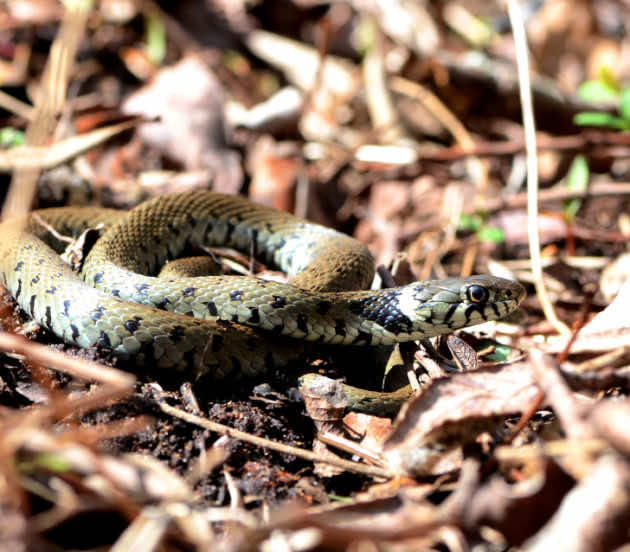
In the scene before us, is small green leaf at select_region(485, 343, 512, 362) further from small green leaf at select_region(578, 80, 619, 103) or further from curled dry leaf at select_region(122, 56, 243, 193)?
small green leaf at select_region(578, 80, 619, 103)

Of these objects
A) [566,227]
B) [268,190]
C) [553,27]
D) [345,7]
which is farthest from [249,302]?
[553,27]

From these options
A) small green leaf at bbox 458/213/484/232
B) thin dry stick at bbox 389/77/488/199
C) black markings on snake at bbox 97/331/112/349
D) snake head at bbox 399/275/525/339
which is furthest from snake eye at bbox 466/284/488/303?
thin dry stick at bbox 389/77/488/199

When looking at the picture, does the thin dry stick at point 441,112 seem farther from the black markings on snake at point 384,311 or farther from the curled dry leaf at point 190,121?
the black markings on snake at point 384,311

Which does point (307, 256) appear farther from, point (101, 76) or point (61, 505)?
point (101, 76)

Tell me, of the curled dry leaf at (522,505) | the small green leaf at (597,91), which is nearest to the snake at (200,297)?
the curled dry leaf at (522,505)

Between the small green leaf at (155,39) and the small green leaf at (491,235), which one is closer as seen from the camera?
the small green leaf at (491,235)

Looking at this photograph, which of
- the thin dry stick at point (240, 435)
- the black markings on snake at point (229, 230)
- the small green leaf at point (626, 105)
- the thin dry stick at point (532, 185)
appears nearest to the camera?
the thin dry stick at point (240, 435)

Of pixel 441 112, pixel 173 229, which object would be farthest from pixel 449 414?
pixel 441 112
